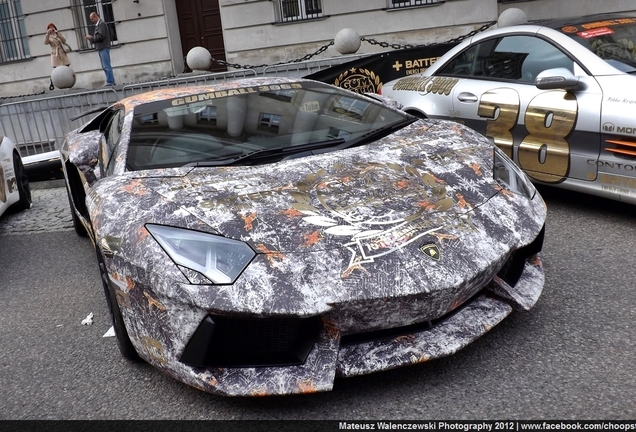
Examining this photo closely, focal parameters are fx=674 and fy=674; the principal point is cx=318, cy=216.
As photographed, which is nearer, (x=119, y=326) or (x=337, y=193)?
(x=337, y=193)

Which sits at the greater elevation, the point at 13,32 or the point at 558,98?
the point at 13,32

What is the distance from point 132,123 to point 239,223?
57.0 inches

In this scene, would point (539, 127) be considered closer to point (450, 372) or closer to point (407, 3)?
point (450, 372)

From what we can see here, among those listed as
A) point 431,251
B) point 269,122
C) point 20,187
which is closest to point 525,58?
point 269,122

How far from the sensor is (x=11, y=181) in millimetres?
6723

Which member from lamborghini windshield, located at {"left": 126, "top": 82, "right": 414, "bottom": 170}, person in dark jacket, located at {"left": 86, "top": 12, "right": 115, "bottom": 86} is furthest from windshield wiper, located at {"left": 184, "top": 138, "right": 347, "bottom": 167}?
person in dark jacket, located at {"left": 86, "top": 12, "right": 115, "bottom": 86}

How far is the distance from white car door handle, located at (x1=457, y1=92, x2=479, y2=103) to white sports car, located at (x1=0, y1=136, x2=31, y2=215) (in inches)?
168

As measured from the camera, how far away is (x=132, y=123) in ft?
12.9

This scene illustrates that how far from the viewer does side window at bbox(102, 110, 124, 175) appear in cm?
380

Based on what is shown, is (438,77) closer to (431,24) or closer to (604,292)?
(604,292)

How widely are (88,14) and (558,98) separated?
1587 centimetres

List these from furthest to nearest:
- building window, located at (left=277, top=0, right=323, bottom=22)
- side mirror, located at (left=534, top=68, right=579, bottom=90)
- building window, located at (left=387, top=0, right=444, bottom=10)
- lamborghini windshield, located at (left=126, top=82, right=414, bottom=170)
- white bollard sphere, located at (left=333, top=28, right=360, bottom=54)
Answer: building window, located at (left=277, top=0, right=323, bottom=22) → building window, located at (left=387, top=0, right=444, bottom=10) → white bollard sphere, located at (left=333, top=28, right=360, bottom=54) → side mirror, located at (left=534, top=68, right=579, bottom=90) → lamborghini windshield, located at (left=126, top=82, right=414, bottom=170)

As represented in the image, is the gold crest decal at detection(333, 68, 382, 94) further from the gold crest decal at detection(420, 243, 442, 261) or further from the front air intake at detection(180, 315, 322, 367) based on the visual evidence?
the front air intake at detection(180, 315, 322, 367)

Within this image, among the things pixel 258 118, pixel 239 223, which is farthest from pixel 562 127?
pixel 239 223
